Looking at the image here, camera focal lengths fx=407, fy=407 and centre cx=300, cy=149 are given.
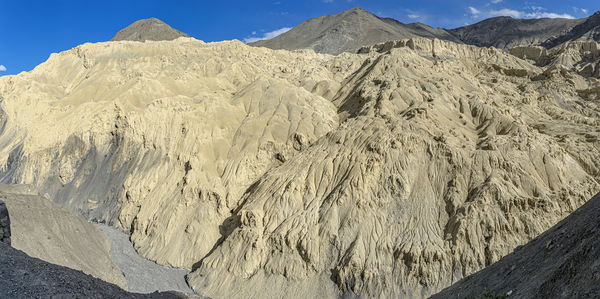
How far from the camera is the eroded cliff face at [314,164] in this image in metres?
22.4

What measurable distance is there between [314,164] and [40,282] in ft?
62.3

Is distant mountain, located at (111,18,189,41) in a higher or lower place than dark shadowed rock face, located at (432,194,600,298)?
higher

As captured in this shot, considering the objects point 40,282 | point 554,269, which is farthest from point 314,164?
point 554,269

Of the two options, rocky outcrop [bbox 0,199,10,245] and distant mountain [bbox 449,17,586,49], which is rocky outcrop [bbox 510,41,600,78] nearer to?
rocky outcrop [bbox 0,199,10,245]

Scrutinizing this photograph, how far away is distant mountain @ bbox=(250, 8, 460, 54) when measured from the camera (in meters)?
122

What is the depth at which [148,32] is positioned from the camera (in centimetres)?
15025

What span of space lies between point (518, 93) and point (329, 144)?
2044 centimetres

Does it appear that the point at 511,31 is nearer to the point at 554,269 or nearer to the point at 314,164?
the point at 314,164

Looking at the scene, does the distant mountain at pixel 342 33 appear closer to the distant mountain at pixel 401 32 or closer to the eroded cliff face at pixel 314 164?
the distant mountain at pixel 401 32

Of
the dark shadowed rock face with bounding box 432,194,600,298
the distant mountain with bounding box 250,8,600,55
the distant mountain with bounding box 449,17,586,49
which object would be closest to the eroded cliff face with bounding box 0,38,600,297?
the dark shadowed rock face with bounding box 432,194,600,298

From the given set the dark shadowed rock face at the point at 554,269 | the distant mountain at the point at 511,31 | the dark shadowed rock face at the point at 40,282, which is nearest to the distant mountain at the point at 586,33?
the distant mountain at the point at 511,31

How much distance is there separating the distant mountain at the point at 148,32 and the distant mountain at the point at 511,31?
11043 centimetres

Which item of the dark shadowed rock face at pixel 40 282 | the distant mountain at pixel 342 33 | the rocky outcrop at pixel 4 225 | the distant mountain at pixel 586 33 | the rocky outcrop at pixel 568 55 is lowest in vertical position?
the dark shadowed rock face at pixel 40 282

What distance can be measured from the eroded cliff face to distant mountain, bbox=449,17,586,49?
107 meters
